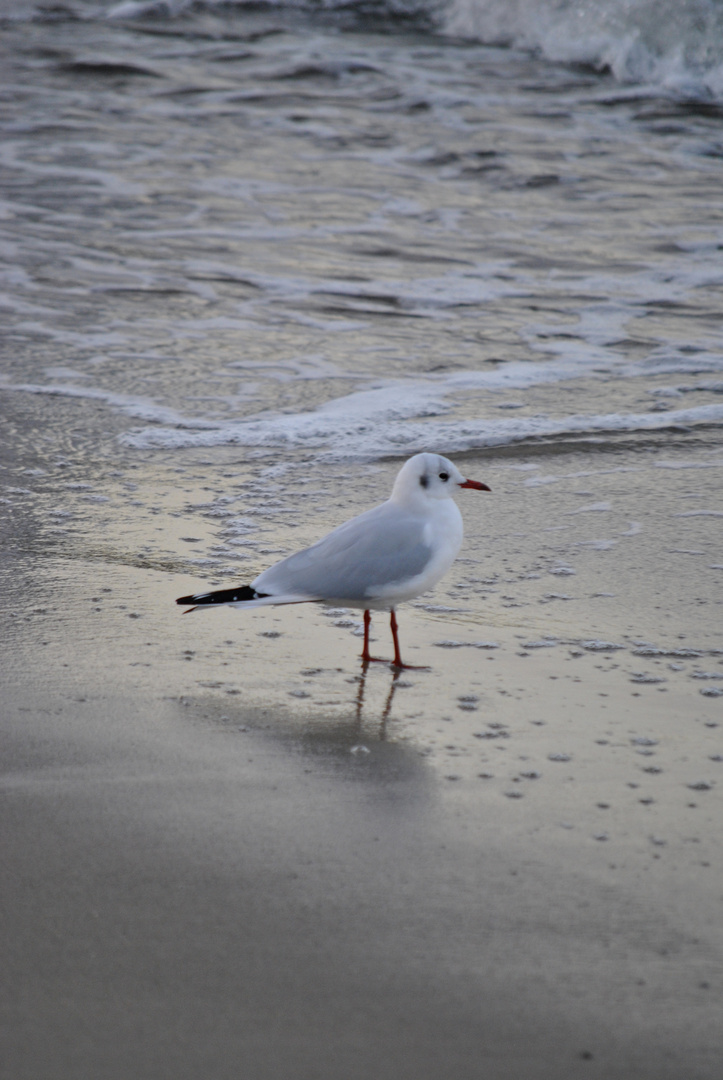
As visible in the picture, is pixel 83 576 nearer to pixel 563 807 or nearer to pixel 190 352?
pixel 563 807

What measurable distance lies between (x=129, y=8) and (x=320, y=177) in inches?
306

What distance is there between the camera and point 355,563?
130 inches

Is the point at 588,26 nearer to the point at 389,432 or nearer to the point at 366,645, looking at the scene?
the point at 389,432

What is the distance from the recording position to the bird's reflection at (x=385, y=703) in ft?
9.66

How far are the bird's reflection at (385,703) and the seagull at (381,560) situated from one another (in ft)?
0.11

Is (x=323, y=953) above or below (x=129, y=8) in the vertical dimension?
below

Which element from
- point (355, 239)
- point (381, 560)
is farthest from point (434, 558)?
point (355, 239)

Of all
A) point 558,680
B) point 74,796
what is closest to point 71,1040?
point 74,796

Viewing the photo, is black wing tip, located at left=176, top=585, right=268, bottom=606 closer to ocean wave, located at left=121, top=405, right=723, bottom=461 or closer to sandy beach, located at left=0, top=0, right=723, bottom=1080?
sandy beach, located at left=0, top=0, right=723, bottom=1080

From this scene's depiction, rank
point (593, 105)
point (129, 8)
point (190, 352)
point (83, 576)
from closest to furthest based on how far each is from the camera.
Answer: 1. point (83, 576)
2. point (190, 352)
3. point (593, 105)
4. point (129, 8)

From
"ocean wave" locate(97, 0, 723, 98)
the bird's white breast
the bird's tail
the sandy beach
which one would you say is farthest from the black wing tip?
"ocean wave" locate(97, 0, 723, 98)

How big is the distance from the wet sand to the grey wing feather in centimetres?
24

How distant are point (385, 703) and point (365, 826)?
657 millimetres

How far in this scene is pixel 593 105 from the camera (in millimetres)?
12031
